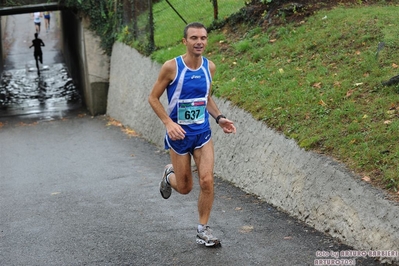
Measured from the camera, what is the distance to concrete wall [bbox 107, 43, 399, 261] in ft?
20.2

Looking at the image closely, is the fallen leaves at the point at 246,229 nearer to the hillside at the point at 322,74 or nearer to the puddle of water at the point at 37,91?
the hillside at the point at 322,74

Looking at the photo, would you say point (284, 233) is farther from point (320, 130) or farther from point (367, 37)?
point (367, 37)

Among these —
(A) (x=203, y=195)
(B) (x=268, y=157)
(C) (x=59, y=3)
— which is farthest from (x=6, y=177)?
(C) (x=59, y=3)

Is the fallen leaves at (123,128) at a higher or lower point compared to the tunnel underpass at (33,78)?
higher

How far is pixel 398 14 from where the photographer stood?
449 inches

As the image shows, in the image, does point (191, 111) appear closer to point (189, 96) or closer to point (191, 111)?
point (191, 111)

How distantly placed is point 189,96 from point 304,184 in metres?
1.79

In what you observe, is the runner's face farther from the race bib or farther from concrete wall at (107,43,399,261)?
concrete wall at (107,43,399,261)

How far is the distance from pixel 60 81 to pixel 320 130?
23923 mm

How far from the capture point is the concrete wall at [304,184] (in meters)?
6.15

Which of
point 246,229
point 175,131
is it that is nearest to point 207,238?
point 246,229

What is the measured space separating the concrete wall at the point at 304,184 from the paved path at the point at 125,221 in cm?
16

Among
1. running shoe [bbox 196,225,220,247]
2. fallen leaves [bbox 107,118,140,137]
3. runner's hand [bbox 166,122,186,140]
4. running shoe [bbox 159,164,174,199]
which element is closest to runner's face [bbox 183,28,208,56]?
runner's hand [bbox 166,122,186,140]

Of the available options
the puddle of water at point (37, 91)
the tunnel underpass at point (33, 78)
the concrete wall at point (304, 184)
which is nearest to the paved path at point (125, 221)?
the concrete wall at point (304, 184)
